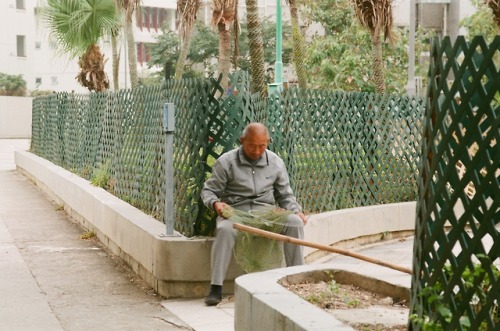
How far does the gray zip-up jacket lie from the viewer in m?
9.00

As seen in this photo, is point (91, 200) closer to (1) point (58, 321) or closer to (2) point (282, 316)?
(1) point (58, 321)

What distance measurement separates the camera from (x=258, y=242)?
340 inches

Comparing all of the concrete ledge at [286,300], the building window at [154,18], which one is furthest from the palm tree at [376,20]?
the building window at [154,18]

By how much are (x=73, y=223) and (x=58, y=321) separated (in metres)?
7.13

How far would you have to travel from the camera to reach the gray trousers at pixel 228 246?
343 inches

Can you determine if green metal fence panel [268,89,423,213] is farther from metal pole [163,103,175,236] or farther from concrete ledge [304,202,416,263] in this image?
metal pole [163,103,175,236]

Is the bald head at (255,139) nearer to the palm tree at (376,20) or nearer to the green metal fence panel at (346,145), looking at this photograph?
the green metal fence panel at (346,145)

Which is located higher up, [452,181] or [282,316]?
[452,181]

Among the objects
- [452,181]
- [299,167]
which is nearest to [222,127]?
[299,167]

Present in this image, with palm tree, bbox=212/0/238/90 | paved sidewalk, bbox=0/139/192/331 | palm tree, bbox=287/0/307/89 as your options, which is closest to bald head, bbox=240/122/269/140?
paved sidewalk, bbox=0/139/192/331

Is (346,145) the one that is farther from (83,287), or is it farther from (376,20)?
(376,20)

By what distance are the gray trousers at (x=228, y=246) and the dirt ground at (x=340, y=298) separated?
180 cm

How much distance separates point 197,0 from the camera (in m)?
26.7

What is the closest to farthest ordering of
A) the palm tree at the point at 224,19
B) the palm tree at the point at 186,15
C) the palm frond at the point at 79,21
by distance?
the palm tree at the point at 224,19 < the palm tree at the point at 186,15 < the palm frond at the point at 79,21
